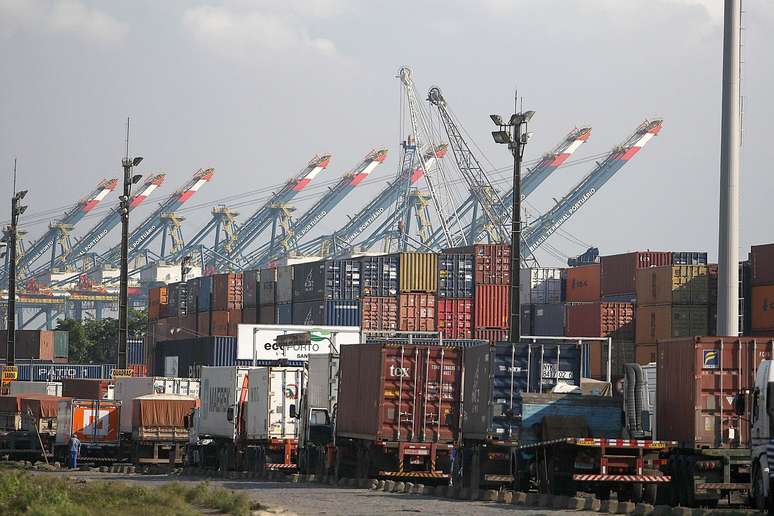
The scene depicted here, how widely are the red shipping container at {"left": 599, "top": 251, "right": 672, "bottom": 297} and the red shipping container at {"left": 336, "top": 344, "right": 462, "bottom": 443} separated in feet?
145

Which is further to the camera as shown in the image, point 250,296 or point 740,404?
point 250,296

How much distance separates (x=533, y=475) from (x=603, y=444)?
3442 millimetres

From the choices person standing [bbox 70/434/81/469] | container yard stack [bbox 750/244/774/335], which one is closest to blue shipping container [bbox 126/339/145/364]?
container yard stack [bbox 750/244/774/335]

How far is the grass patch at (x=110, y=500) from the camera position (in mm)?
20172

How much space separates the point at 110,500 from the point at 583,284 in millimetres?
62241

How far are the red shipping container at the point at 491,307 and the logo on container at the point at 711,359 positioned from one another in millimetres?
51973

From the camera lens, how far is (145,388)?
48312mm

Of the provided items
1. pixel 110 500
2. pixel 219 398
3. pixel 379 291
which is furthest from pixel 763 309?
pixel 110 500

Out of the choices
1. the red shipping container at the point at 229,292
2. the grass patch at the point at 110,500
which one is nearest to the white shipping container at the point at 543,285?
the red shipping container at the point at 229,292

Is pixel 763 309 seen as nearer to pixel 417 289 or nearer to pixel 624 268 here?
pixel 624 268

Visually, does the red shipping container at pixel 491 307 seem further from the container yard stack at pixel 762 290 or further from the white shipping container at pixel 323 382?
the white shipping container at pixel 323 382

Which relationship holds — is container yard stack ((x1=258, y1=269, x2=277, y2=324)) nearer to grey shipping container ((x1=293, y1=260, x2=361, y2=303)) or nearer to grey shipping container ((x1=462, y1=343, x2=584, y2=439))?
grey shipping container ((x1=293, y1=260, x2=361, y2=303))

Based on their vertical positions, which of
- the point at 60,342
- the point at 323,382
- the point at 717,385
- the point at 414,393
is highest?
the point at 60,342

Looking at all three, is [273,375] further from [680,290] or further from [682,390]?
[680,290]
